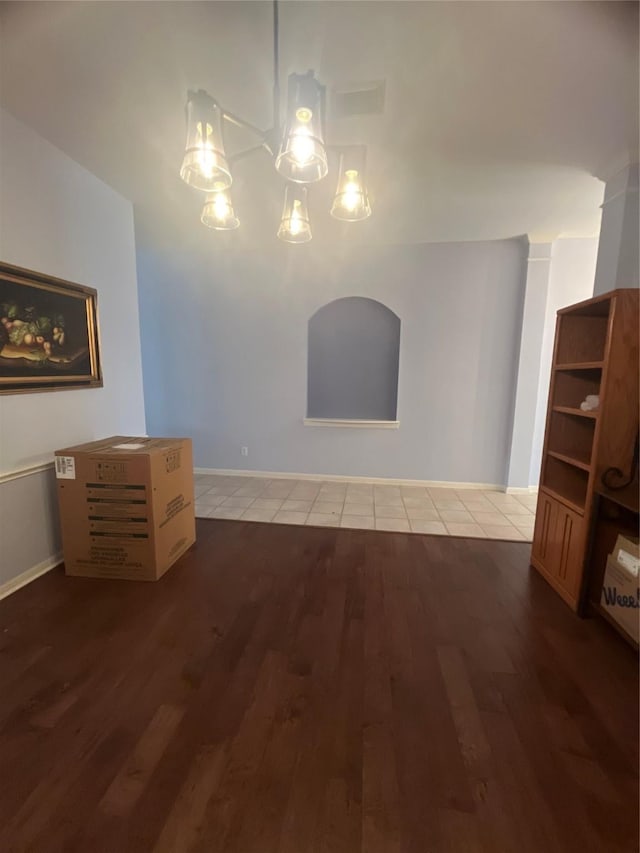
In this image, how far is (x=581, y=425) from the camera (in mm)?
2443

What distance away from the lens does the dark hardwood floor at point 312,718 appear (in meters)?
1.07

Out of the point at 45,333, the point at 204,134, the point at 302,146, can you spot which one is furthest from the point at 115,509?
the point at 302,146

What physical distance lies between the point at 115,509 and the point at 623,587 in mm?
2868

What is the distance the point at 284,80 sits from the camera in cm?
175

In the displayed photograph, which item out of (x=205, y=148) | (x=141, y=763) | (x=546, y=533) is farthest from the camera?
(x=546, y=533)

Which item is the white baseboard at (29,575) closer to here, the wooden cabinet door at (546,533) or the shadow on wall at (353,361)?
the shadow on wall at (353,361)

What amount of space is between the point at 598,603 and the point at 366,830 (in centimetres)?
171

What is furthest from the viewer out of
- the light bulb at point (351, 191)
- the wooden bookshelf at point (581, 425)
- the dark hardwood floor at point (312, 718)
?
the light bulb at point (351, 191)

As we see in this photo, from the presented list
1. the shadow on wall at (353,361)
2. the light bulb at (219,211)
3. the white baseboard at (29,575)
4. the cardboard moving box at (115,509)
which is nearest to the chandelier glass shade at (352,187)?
the light bulb at (219,211)

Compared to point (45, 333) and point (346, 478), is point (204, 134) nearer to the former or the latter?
point (45, 333)

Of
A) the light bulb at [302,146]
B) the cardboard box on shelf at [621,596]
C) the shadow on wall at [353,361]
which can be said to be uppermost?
the light bulb at [302,146]

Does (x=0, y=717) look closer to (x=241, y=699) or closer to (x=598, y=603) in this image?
(x=241, y=699)

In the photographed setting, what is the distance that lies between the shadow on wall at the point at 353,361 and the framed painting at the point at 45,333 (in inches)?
95.0

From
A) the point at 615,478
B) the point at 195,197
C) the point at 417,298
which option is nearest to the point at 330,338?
the point at 417,298
